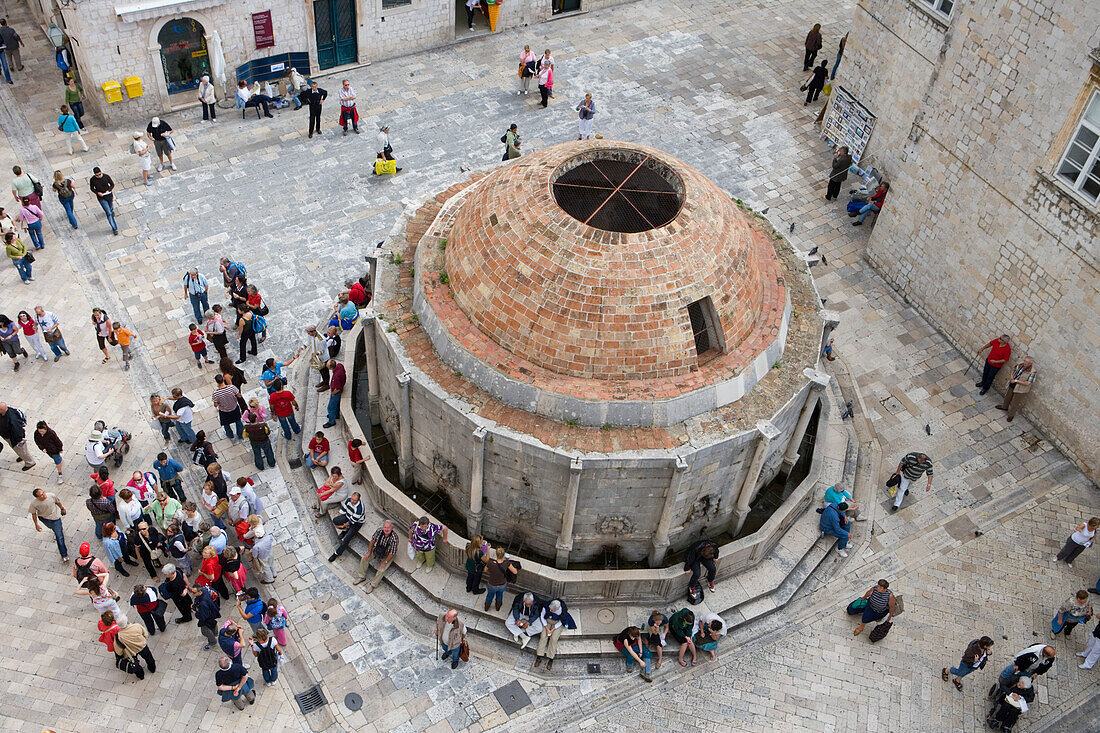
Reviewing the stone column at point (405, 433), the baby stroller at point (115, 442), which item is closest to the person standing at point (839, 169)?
the stone column at point (405, 433)

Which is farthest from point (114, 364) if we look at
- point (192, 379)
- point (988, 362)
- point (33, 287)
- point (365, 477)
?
point (988, 362)

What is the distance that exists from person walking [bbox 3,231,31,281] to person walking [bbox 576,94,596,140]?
623 inches

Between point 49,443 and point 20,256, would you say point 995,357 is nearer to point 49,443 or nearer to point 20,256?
point 49,443

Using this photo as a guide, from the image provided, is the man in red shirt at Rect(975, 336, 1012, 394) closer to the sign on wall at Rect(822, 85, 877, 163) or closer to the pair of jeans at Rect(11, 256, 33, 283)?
the sign on wall at Rect(822, 85, 877, 163)

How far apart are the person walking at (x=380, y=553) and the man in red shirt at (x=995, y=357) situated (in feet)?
49.5

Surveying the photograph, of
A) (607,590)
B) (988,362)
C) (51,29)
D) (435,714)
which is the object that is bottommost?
(435,714)

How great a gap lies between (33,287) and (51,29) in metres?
10.9

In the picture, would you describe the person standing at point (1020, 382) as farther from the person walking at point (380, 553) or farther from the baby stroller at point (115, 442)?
the baby stroller at point (115, 442)

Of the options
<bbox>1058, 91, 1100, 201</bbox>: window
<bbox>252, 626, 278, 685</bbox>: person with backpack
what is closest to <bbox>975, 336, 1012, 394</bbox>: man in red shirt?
<bbox>1058, 91, 1100, 201</bbox>: window

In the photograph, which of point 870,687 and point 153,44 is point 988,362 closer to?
point 870,687

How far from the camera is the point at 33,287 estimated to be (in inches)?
1025

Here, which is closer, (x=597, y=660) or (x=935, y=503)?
(x=597, y=660)

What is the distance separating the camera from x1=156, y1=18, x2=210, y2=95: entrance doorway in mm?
30312

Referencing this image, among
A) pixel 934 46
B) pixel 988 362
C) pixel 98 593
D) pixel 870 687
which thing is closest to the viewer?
pixel 98 593
